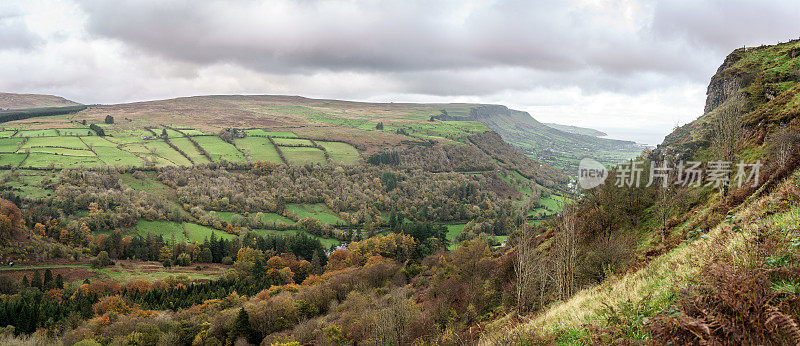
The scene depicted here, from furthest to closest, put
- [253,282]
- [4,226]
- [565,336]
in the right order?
[4,226] → [253,282] → [565,336]

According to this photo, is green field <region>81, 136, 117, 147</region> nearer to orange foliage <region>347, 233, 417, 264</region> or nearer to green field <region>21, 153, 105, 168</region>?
green field <region>21, 153, 105, 168</region>

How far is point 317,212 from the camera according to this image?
160 meters

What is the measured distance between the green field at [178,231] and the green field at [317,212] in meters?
33.1

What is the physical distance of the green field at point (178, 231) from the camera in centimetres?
12433

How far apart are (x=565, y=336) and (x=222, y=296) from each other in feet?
280

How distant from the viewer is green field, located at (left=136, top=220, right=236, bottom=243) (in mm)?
124331

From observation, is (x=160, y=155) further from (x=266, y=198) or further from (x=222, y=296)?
(x=222, y=296)

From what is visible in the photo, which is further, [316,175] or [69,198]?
[316,175]

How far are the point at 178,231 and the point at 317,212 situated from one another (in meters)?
54.6

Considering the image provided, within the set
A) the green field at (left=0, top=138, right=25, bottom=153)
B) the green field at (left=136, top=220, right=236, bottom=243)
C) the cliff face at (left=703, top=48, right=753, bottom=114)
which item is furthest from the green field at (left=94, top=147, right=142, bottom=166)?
the cliff face at (left=703, top=48, right=753, bottom=114)

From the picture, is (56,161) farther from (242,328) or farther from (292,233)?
(242,328)

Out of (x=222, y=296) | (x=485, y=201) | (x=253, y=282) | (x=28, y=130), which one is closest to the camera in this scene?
(x=222, y=296)

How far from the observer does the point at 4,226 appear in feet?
330

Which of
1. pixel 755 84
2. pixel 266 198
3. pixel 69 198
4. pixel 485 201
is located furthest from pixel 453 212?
pixel 69 198
